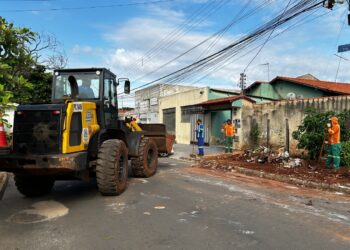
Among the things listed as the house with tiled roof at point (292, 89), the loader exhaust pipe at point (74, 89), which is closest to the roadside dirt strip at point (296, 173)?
the loader exhaust pipe at point (74, 89)

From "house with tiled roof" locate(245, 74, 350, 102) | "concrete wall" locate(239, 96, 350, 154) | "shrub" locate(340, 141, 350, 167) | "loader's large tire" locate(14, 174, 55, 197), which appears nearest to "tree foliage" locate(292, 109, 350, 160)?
"shrub" locate(340, 141, 350, 167)

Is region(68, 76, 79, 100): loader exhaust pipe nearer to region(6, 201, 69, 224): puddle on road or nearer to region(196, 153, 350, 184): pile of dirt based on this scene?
region(6, 201, 69, 224): puddle on road

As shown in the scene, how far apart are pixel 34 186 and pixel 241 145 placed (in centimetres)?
1289

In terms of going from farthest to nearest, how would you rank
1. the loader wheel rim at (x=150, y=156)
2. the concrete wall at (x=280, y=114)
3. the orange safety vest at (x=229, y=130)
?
1. the orange safety vest at (x=229, y=130)
2. the concrete wall at (x=280, y=114)
3. the loader wheel rim at (x=150, y=156)

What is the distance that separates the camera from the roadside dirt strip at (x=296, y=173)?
Result: 34.4ft

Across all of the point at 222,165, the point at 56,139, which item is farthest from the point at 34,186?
the point at 222,165

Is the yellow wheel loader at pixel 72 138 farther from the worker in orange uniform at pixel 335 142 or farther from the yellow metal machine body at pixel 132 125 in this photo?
the worker in orange uniform at pixel 335 142

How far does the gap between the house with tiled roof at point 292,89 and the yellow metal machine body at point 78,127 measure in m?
18.3

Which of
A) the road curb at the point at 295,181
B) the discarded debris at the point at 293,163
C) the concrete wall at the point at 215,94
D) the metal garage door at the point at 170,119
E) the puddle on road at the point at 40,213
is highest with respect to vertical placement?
the concrete wall at the point at 215,94

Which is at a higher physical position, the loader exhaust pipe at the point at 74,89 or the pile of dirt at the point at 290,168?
the loader exhaust pipe at the point at 74,89

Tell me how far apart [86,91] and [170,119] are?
2226 cm

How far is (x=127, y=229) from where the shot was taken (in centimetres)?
625

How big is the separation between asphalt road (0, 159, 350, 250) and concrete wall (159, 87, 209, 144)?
55.6 ft

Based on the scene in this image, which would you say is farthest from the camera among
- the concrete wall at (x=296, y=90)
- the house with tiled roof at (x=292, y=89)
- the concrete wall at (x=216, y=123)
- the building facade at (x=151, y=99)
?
the building facade at (x=151, y=99)
